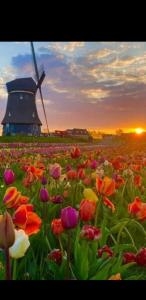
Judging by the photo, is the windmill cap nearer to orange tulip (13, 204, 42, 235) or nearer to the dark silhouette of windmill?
the dark silhouette of windmill

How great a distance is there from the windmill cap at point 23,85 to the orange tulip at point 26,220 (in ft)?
64.9

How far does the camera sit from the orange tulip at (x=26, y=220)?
5.58 ft

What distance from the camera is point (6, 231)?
1356mm

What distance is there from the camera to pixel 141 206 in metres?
2.29

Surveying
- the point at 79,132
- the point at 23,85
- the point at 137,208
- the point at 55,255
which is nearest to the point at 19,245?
the point at 55,255

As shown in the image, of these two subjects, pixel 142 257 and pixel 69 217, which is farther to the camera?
pixel 142 257

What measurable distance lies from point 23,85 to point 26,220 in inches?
848

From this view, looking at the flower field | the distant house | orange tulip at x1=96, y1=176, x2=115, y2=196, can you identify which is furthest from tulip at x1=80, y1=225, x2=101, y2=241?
the distant house

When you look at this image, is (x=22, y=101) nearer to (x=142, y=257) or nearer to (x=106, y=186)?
(x=106, y=186)

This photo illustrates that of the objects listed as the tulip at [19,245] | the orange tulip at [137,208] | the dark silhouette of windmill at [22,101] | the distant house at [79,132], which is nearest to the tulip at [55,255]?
the tulip at [19,245]

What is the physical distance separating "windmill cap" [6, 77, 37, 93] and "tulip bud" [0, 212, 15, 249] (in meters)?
20.2

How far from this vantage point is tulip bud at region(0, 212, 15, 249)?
1.34 meters

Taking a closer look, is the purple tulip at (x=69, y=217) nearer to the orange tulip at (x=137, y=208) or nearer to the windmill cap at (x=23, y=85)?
the orange tulip at (x=137, y=208)
